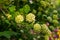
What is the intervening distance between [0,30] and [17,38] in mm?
128

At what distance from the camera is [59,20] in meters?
2.07

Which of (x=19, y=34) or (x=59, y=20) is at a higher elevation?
(x=19, y=34)

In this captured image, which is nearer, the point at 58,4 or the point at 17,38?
the point at 17,38

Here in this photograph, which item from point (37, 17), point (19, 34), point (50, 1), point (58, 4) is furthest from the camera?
point (58, 4)

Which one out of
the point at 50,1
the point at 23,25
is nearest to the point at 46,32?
the point at 23,25

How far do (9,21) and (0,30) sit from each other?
3.3 inches

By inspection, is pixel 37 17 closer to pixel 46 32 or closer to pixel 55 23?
pixel 55 23

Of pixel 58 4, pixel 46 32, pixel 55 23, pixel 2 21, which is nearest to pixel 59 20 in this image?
pixel 55 23

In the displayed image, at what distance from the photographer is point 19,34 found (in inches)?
60.7

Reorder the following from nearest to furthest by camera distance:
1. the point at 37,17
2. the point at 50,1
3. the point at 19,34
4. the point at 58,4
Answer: the point at 19,34
the point at 37,17
the point at 50,1
the point at 58,4

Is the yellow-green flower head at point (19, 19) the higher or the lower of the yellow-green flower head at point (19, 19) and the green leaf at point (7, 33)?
the higher

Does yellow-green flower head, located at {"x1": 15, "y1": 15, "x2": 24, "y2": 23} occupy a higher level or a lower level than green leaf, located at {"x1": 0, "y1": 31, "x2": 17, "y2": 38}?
higher

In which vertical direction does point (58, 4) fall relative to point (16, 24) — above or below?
below

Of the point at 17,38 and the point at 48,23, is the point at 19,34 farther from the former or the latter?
the point at 48,23
